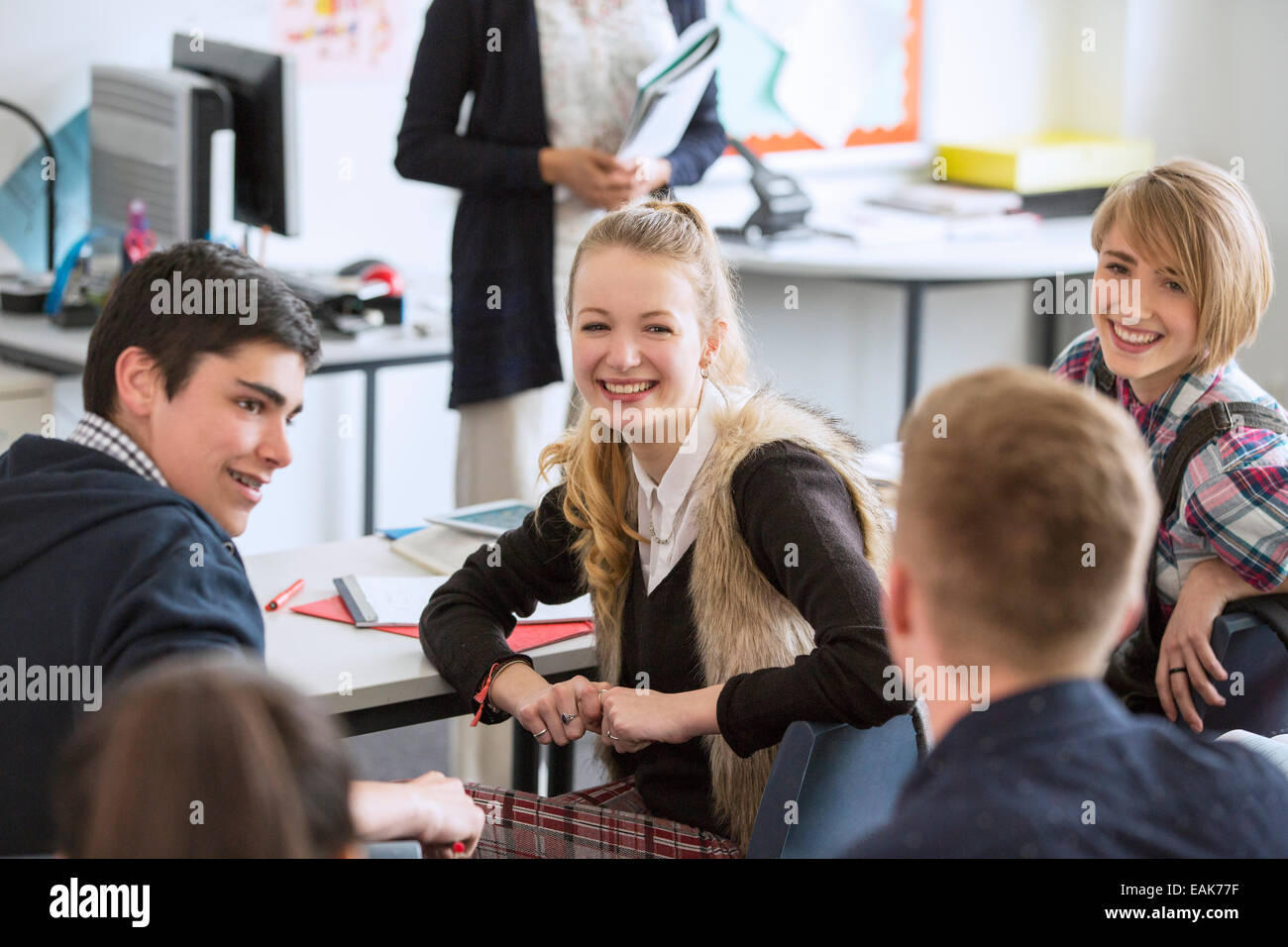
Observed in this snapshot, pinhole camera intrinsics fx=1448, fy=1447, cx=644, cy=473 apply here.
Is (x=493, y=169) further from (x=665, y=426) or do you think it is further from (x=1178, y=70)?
(x=1178, y=70)

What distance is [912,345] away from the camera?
4062 millimetres

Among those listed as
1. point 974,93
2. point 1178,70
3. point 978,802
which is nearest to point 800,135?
point 974,93

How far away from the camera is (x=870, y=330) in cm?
471

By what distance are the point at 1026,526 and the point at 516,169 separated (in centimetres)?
191

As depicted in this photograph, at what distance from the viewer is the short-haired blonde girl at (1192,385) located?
5.69 ft

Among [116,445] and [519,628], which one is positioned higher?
[116,445]

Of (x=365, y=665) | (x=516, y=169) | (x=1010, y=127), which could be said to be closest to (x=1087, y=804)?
(x=365, y=665)

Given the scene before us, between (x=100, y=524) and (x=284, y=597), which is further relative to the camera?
(x=284, y=597)

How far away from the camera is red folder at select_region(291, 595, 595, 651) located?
1.78m

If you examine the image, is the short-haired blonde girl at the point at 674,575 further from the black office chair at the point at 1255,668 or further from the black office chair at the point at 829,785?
the black office chair at the point at 1255,668

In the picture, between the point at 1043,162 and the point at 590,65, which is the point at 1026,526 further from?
the point at 1043,162

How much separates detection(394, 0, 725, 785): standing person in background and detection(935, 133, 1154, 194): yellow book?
1.92 metres

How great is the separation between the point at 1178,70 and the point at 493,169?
3.05 m

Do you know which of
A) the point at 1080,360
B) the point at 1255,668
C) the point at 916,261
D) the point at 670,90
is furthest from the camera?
the point at 916,261
